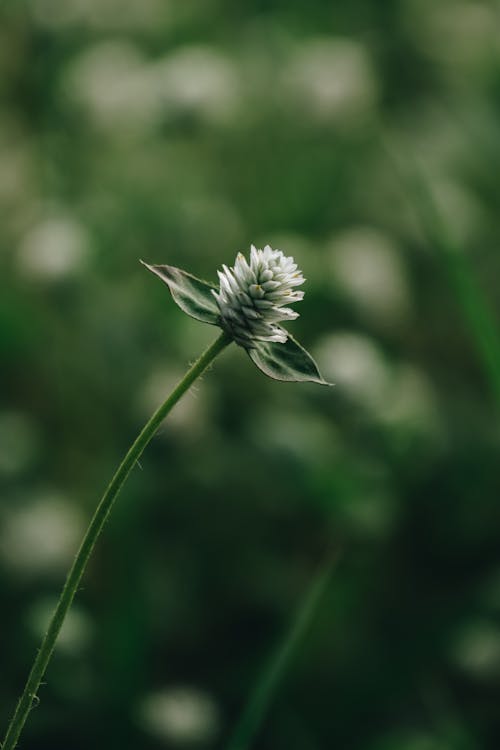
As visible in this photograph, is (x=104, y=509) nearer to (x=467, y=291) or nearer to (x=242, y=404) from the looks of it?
(x=467, y=291)

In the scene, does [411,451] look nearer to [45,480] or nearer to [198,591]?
[198,591]

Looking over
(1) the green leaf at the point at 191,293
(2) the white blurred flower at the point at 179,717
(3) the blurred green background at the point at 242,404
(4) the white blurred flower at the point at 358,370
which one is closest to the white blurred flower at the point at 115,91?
(3) the blurred green background at the point at 242,404

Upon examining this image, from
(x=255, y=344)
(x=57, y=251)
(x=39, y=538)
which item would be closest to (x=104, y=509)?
(x=255, y=344)

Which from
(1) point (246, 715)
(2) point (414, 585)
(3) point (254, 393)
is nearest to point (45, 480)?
(3) point (254, 393)

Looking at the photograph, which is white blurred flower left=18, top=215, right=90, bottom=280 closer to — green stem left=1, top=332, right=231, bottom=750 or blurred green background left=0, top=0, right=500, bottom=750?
blurred green background left=0, top=0, right=500, bottom=750

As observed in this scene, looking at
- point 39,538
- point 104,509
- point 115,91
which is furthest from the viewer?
point 115,91

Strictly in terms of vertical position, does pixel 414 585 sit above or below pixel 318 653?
above

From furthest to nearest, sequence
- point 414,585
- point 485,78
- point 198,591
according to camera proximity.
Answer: point 485,78
point 414,585
point 198,591

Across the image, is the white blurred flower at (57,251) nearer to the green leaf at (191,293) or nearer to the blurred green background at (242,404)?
the blurred green background at (242,404)
